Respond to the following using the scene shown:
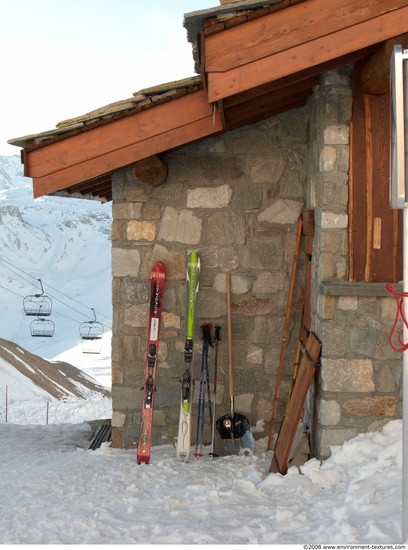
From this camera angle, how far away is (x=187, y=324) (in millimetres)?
5082

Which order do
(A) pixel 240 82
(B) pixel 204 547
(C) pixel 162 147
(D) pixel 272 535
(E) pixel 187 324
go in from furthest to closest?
(E) pixel 187 324, (C) pixel 162 147, (A) pixel 240 82, (D) pixel 272 535, (B) pixel 204 547

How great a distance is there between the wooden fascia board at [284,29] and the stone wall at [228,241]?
1.46m

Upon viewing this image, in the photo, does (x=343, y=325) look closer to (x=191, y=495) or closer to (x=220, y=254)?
(x=220, y=254)

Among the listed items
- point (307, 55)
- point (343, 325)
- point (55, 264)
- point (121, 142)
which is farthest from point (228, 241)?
point (55, 264)

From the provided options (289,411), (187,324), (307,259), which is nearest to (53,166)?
(187,324)

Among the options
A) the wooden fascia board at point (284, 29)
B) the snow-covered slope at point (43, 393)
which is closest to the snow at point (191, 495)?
the wooden fascia board at point (284, 29)

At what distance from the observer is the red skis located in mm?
5055

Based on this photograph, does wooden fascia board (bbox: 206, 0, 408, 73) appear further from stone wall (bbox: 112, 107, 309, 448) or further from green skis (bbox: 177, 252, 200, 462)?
green skis (bbox: 177, 252, 200, 462)

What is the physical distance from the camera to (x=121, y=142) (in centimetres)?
460

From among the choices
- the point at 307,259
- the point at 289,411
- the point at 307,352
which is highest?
the point at 307,259

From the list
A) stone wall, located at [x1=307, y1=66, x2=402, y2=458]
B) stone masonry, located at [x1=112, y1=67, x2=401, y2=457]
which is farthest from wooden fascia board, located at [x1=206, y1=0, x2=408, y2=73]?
stone masonry, located at [x1=112, y1=67, x2=401, y2=457]

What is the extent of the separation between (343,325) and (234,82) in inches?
66.1

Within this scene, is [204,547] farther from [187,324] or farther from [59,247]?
[59,247]

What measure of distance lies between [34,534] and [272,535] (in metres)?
1.17
